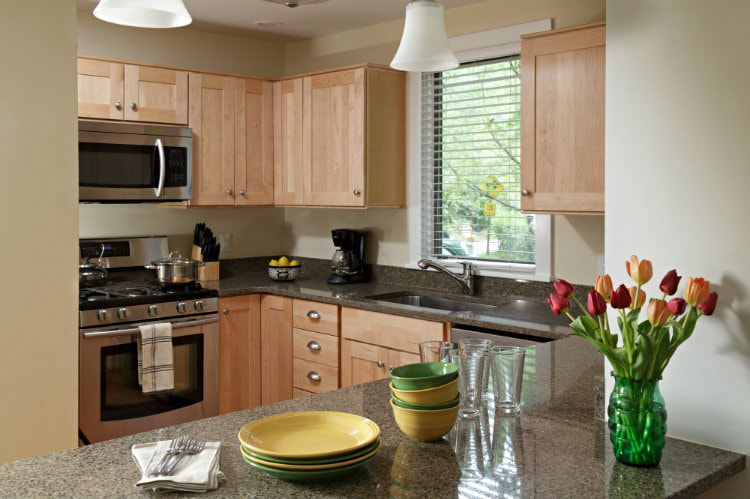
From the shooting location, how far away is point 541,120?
338cm

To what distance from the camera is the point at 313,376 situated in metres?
4.25

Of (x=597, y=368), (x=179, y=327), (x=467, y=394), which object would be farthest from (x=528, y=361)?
(x=179, y=327)

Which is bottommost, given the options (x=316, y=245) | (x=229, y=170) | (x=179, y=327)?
(x=179, y=327)

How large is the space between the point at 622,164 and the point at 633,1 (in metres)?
0.33

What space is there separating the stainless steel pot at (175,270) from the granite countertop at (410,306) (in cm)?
19

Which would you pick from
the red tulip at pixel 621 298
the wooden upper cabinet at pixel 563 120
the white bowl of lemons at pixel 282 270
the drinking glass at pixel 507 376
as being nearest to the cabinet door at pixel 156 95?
the white bowl of lemons at pixel 282 270

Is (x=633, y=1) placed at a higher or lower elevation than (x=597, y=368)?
higher

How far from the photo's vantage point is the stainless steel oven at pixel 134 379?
149 inches

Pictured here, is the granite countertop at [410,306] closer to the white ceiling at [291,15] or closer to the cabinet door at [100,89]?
the cabinet door at [100,89]

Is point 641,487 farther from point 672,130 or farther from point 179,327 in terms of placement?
point 179,327

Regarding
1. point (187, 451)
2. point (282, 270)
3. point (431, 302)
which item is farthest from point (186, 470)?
point (282, 270)

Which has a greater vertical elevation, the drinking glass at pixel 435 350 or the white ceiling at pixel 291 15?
the white ceiling at pixel 291 15

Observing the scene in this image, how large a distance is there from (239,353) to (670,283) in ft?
10.7

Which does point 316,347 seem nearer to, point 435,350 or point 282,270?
point 282,270
